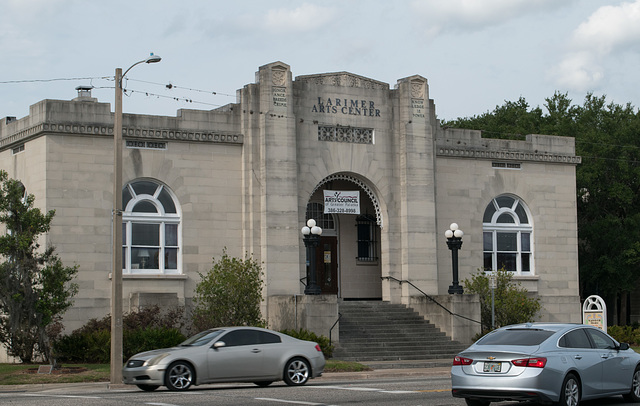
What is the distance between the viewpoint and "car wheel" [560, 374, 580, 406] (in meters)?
14.9

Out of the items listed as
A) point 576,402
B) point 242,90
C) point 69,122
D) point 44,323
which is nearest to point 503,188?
point 242,90

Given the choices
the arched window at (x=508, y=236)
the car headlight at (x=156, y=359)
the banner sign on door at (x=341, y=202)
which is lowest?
the car headlight at (x=156, y=359)

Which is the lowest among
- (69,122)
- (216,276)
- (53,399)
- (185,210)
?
(53,399)

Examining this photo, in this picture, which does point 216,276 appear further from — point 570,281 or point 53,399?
point 570,281

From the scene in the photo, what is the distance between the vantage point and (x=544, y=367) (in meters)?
14.7

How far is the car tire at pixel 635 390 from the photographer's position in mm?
16688

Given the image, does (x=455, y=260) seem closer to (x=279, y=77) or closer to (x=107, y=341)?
(x=279, y=77)

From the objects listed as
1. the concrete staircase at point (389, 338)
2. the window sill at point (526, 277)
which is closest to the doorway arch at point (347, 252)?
the concrete staircase at point (389, 338)

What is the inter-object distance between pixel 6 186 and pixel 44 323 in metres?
4.04

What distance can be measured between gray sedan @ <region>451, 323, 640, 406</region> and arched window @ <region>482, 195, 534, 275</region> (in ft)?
69.9

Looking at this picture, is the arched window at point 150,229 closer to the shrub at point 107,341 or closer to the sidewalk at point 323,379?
the shrub at point 107,341

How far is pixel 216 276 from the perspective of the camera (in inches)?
1204

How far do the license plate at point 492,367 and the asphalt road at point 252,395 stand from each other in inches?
62.5

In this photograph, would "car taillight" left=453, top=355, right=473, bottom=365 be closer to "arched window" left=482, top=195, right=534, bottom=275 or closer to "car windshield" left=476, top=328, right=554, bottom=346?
"car windshield" left=476, top=328, right=554, bottom=346
